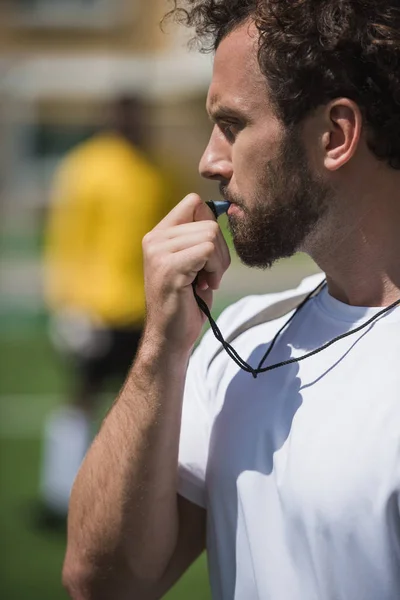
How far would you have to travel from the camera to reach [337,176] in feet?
7.80

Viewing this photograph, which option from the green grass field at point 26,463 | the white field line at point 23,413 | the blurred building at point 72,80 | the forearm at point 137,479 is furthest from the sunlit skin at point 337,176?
the blurred building at point 72,80

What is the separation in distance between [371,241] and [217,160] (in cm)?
41

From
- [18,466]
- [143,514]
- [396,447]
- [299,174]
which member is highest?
[299,174]

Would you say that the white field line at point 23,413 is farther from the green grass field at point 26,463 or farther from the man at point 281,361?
the man at point 281,361

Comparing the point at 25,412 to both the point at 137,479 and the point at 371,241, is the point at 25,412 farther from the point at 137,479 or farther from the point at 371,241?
the point at 371,241

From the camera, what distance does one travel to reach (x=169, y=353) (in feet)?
Result: 8.10

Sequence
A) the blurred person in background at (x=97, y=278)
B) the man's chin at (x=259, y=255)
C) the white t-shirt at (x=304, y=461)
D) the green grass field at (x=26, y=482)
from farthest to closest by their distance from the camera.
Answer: the blurred person in background at (x=97, y=278), the green grass field at (x=26, y=482), the man's chin at (x=259, y=255), the white t-shirt at (x=304, y=461)

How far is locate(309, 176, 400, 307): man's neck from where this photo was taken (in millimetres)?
2377

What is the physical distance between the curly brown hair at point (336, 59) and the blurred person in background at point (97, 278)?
14.2 ft

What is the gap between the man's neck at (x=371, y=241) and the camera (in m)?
2.38

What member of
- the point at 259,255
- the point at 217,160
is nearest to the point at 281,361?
the point at 259,255

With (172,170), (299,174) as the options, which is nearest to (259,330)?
(299,174)

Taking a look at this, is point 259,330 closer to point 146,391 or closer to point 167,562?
point 146,391

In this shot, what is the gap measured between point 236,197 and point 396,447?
705 mm
